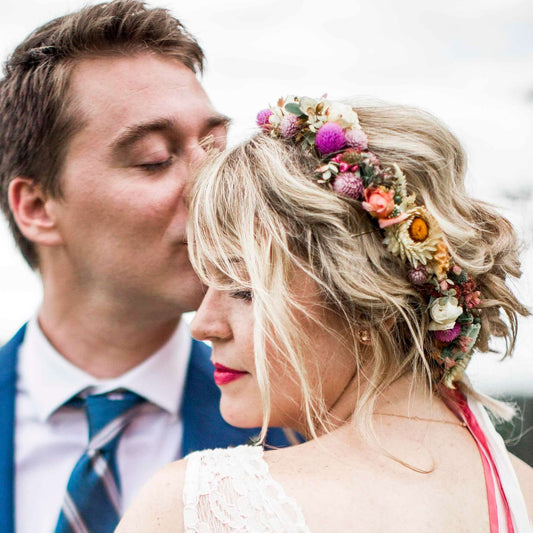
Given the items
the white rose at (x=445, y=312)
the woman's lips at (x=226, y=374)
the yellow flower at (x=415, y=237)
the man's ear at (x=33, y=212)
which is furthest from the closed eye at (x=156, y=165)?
the white rose at (x=445, y=312)

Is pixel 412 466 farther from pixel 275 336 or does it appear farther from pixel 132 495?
pixel 132 495

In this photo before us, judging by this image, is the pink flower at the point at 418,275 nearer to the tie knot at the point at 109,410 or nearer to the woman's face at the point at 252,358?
the woman's face at the point at 252,358

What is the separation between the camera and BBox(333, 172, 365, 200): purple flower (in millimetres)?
1511

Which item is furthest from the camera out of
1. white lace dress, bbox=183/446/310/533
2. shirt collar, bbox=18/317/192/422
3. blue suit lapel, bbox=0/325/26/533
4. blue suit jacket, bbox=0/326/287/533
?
shirt collar, bbox=18/317/192/422

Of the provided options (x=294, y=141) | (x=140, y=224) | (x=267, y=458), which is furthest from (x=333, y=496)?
(x=140, y=224)

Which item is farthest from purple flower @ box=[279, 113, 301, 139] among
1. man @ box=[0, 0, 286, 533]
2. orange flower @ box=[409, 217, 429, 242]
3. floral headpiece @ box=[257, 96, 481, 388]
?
man @ box=[0, 0, 286, 533]

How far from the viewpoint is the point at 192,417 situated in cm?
230

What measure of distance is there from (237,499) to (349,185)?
0.74 metres

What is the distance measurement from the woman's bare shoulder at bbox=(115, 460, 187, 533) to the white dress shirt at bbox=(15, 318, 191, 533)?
82cm

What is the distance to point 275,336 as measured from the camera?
4.92ft

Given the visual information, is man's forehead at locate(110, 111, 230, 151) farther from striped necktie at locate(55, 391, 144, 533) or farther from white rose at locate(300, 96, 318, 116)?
striped necktie at locate(55, 391, 144, 533)

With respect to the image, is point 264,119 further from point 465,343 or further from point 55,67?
point 55,67

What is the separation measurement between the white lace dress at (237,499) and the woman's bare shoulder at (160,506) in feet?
0.09

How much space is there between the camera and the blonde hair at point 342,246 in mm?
1488
